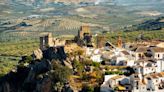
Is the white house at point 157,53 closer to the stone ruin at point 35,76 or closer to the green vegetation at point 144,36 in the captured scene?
the stone ruin at point 35,76

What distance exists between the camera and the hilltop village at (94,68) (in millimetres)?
60000

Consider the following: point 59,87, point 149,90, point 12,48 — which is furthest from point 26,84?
point 12,48

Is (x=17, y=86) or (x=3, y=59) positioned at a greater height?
(x=17, y=86)

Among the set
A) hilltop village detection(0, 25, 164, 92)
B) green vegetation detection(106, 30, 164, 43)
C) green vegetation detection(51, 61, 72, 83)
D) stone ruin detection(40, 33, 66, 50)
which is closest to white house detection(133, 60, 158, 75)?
hilltop village detection(0, 25, 164, 92)

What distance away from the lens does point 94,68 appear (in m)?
65.1

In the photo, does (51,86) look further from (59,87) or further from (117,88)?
(117,88)

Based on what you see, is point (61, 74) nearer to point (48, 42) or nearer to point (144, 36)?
point (48, 42)

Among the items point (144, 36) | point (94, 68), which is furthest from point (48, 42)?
point (144, 36)

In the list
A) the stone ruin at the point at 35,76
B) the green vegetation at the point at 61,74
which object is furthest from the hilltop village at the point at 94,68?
the green vegetation at the point at 61,74

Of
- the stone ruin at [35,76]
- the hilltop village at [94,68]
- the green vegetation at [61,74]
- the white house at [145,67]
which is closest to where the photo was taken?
the hilltop village at [94,68]

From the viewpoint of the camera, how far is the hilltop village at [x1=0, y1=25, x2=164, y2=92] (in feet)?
197

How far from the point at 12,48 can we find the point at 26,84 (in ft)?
301

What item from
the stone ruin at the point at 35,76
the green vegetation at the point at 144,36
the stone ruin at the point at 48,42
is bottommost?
the green vegetation at the point at 144,36

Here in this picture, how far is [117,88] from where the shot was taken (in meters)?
58.7
